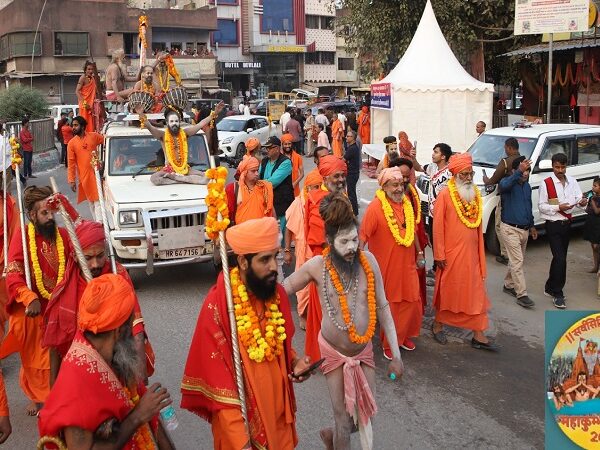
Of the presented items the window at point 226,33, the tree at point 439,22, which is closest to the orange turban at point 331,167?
the tree at point 439,22

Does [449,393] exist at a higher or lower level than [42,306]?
lower

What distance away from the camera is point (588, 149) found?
37.4ft

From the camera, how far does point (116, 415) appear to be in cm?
280

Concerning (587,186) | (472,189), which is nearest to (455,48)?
(587,186)

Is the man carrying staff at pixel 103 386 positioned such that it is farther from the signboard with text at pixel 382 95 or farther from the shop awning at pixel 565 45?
the shop awning at pixel 565 45

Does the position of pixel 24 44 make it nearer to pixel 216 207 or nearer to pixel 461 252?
pixel 461 252

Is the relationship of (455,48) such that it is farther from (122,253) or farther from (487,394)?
(487,394)

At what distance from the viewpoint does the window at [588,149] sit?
1130 cm

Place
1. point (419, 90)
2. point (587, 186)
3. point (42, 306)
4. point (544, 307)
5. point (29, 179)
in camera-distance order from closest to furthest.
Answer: point (42, 306) < point (544, 307) < point (587, 186) < point (419, 90) < point (29, 179)

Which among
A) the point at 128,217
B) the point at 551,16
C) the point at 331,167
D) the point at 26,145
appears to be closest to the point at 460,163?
the point at 331,167

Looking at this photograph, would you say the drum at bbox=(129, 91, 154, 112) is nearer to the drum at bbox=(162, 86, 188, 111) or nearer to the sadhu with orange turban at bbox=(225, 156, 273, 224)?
the drum at bbox=(162, 86, 188, 111)

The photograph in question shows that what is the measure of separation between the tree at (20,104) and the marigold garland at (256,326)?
996 inches

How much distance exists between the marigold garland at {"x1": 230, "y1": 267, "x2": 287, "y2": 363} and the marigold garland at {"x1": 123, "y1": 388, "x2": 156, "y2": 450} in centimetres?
66

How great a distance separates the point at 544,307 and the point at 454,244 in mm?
2259
